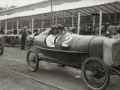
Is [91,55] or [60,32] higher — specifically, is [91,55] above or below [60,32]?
below

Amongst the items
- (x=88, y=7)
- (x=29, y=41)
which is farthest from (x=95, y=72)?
(x=29, y=41)

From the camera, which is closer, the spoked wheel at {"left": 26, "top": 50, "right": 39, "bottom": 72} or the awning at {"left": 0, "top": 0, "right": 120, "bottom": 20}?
the spoked wheel at {"left": 26, "top": 50, "right": 39, "bottom": 72}

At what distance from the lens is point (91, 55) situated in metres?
4.43

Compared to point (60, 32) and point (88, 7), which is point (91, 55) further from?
point (88, 7)

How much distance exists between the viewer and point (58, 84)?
4.64m

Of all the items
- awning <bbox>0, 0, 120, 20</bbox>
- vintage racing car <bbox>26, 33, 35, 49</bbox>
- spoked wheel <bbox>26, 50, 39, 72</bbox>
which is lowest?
spoked wheel <bbox>26, 50, 39, 72</bbox>

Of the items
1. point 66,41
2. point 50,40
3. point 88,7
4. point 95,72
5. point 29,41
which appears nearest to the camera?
point 95,72

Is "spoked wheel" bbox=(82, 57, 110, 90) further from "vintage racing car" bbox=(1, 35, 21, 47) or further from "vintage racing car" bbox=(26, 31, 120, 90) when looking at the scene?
"vintage racing car" bbox=(1, 35, 21, 47)

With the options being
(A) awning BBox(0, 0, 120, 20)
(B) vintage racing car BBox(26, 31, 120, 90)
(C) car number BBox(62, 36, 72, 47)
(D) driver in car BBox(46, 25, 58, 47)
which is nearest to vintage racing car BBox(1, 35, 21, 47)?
(A) awning BBox(0, 0, 120, 20)

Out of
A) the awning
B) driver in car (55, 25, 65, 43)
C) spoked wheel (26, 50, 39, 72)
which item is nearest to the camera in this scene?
driver in car (55, 25, 65, 43)

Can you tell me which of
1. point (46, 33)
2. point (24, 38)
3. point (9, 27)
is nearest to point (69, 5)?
point (24, 38)

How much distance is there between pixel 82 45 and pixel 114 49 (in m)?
0.79

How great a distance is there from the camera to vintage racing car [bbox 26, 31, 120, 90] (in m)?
4.05

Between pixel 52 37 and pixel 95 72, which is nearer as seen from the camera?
pixel 95 72
